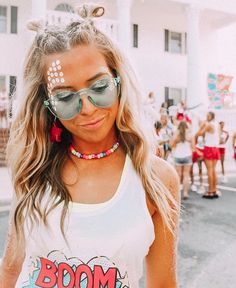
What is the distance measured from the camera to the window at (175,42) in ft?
57.1

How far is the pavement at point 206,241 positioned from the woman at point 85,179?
1.26m

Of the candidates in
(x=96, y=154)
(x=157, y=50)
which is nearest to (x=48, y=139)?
(x=96, y=154)

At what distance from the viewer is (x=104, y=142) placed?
125 centimetres

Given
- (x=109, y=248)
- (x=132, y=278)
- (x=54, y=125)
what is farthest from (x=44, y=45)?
(x=132, y=278)

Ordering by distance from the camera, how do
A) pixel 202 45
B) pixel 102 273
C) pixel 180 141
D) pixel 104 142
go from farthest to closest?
pixel 202 45
pixel 180 141
pixel 104 142
pixel 102 273

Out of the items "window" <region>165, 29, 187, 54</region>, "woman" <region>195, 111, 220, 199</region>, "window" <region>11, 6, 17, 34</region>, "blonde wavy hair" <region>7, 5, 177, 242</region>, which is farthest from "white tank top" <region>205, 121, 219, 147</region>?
"window" <region>165, 29, 187, 54</region>

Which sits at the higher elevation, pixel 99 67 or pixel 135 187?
pixel 99 67

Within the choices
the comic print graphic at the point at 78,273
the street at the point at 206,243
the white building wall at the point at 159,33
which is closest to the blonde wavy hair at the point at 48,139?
the comic print graphic at the point at 78,273

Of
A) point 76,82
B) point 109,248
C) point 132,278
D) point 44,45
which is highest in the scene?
point 44,45

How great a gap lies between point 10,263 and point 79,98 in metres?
0.59

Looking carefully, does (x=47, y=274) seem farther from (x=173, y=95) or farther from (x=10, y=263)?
(x=173, y=95)

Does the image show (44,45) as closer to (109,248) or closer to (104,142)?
(104,142)

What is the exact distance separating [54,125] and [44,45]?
11.0 inches

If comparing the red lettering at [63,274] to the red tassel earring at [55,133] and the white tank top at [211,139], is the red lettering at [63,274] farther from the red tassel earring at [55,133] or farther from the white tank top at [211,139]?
the white tank top at [211,139]
